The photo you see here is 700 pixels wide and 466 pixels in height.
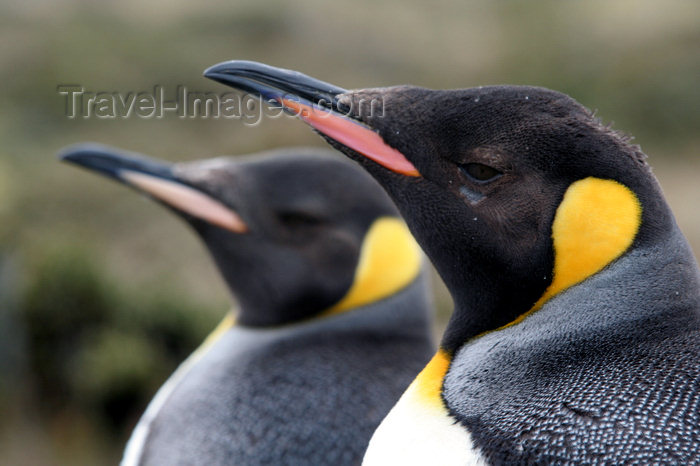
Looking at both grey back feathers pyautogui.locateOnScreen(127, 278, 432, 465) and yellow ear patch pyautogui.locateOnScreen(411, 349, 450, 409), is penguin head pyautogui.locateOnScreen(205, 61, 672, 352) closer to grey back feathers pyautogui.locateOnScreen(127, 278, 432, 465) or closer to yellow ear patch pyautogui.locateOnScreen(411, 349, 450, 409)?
yellow ear patch pyautogui.locateOnScreen(411, 349, 450, 409)

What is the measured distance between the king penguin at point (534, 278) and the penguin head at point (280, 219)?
37.4 inches

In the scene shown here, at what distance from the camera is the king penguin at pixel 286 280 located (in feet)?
7.22

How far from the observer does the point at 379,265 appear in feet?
7.82

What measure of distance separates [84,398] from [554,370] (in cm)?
501

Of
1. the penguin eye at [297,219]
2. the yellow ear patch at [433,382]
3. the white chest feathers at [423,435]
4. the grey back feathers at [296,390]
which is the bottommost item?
the grey back feathers at [296,390]

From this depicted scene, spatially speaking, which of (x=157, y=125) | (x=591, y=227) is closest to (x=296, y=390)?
(x=591, y=227)

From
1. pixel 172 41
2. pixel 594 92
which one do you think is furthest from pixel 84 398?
pixel 594 92

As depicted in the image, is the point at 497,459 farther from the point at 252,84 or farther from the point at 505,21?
the point at 505,21

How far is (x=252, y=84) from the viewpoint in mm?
1498

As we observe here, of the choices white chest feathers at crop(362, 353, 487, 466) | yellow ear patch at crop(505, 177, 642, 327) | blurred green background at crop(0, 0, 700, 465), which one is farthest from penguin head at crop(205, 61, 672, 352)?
blurred green background at crop(0, 0, 700, 465)

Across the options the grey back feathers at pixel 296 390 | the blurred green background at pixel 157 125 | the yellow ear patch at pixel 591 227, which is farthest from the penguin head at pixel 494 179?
the blurred green background at pixel 157 125

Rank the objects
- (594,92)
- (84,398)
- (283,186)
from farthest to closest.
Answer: (594,92) → (84,398) → (283,186)

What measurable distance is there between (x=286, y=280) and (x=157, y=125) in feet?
32.6

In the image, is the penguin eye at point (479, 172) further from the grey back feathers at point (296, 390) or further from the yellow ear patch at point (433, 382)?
the grey back feathers at point (296, 390)
